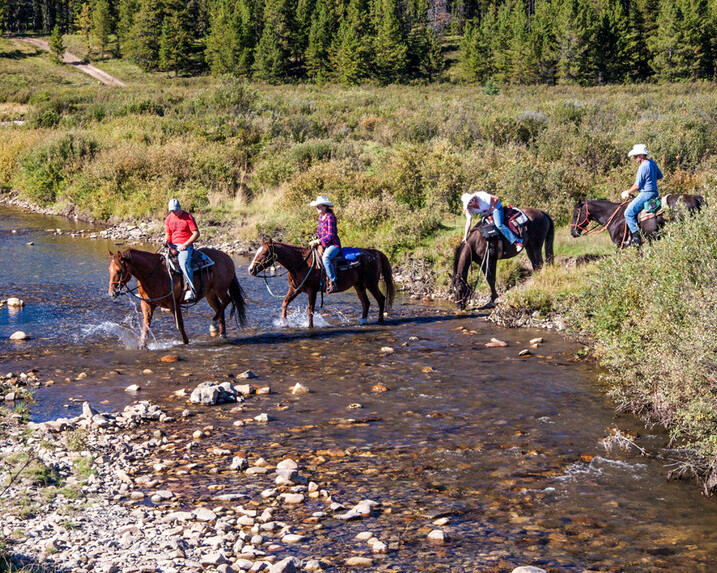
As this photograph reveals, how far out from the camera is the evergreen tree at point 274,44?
92688 mm

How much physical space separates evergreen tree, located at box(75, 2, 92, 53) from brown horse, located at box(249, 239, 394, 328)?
11872cm

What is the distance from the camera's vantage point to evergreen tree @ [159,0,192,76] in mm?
100500

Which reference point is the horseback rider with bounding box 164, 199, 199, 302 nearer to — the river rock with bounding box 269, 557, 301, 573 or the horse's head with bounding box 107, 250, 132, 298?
the horse's head with bounding box 107, 250, 132, 298

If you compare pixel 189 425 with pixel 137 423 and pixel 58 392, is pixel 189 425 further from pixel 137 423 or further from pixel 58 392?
pixel 58 392

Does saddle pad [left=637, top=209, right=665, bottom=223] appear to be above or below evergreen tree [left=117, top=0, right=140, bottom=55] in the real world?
below

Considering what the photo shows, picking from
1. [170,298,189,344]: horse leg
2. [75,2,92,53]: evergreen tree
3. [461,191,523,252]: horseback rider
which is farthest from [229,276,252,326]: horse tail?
[75,2,92,53]: evergreen tree

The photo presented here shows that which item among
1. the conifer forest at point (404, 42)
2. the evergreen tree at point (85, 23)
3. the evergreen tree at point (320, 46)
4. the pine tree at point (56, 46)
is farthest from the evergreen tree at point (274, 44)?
the evergreen tree at point (85, 23)

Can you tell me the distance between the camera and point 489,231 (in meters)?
16.4

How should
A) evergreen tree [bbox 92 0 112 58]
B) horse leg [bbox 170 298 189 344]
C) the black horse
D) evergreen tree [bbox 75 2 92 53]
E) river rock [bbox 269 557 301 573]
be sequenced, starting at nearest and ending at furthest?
river rock [bbox 269 557 301 573] → horse leg [bbox 170 298 189 344] → the black horse → evergreen tree [bbox 92 0 112 58] → evergreen tree [bbox 75 2 92 53]

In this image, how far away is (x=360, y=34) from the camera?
104m

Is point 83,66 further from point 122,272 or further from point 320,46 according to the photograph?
point 122,272

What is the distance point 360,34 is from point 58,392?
10093 centimetres

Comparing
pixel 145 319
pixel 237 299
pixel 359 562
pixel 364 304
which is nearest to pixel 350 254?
pixel 364 304

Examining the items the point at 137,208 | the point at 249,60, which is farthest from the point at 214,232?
the point at 249,60
